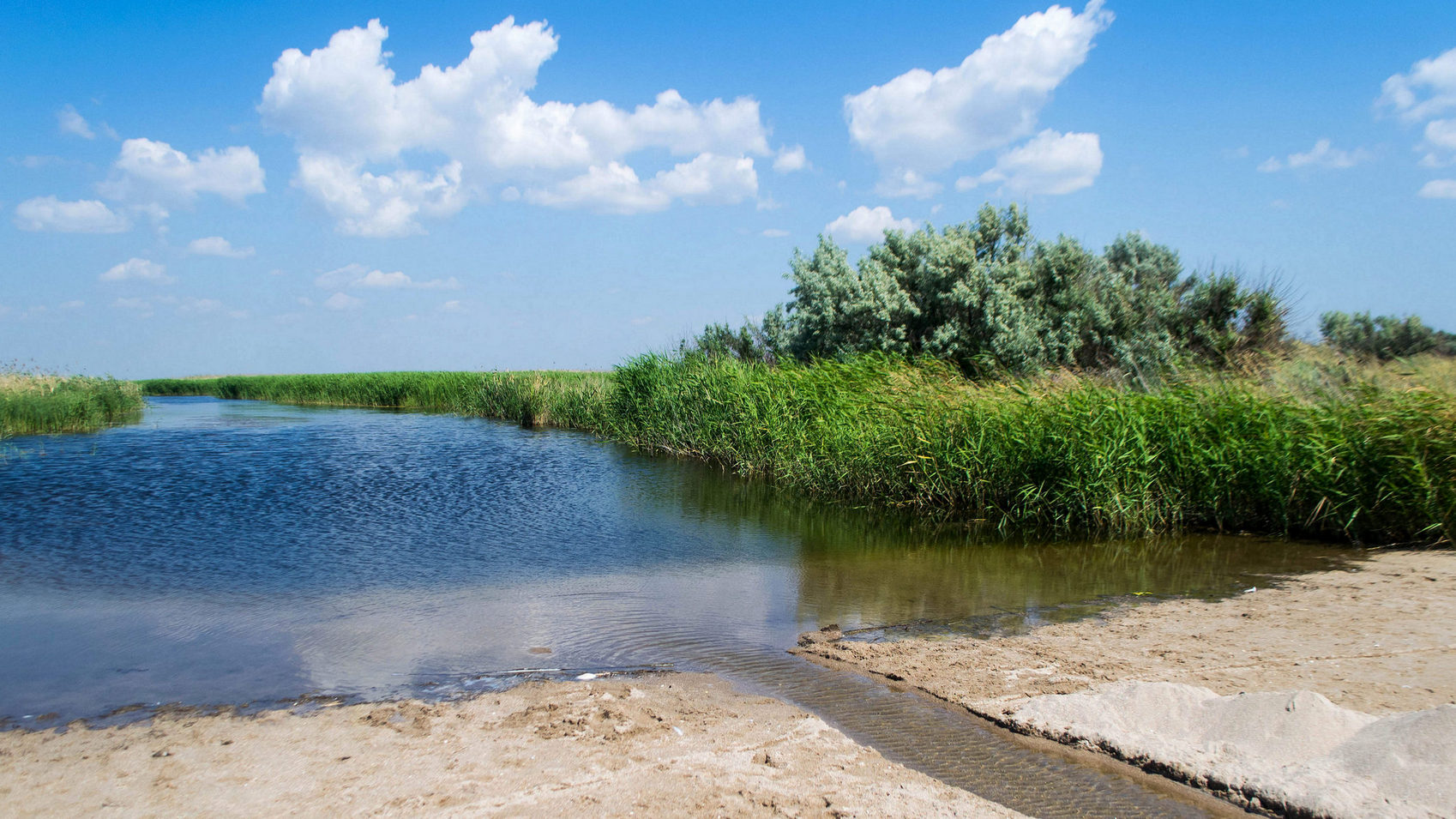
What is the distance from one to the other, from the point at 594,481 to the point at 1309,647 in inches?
469

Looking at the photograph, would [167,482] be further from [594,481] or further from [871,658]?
[871,658]

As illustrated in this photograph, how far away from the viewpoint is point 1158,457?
9.91 m

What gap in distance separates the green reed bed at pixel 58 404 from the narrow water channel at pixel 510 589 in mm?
12792

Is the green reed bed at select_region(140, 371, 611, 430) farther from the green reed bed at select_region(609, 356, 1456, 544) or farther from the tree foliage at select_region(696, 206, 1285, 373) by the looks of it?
the green reed bed at select_region(609, 356, 1456, 544)

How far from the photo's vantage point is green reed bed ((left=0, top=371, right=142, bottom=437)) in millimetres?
24656

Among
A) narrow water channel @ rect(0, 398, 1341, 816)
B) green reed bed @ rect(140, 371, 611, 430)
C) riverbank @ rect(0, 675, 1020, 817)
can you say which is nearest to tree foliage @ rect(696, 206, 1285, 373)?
narrow water channel @ rect(0, 398, 1341, 816)

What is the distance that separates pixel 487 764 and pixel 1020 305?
634 inches

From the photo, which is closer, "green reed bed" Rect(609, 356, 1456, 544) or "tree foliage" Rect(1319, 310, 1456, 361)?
"green reed bed" Rect(609, 356, 1456, 544)

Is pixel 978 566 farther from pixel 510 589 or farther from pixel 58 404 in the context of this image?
pixel 58 404

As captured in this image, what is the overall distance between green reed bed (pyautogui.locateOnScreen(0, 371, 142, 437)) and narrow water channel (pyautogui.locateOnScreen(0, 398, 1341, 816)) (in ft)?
42.0

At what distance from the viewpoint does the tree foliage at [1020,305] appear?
17.0 m

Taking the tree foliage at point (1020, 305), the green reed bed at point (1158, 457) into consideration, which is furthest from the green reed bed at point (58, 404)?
the green reed bed at point (1158, 457)

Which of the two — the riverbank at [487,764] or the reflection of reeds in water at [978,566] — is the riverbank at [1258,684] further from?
the riverbank at [487,764]

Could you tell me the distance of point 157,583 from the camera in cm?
823
